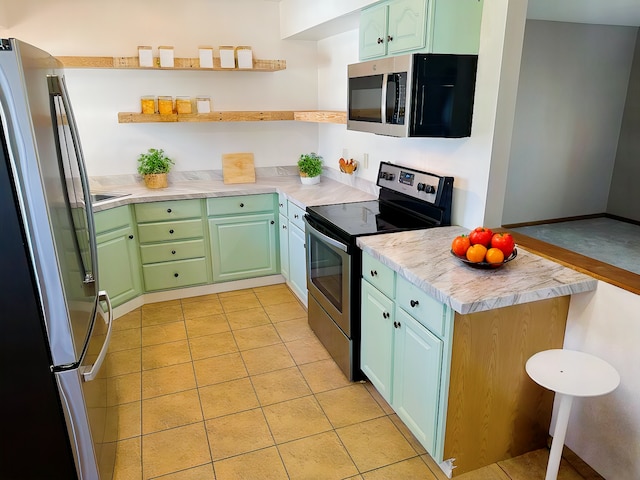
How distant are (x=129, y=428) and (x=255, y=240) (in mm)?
1895

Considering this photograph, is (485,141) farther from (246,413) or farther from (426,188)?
(246,413)

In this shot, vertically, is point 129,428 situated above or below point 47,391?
below

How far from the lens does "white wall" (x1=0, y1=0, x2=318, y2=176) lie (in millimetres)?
3496

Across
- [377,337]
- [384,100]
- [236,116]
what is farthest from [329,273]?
[236,116]

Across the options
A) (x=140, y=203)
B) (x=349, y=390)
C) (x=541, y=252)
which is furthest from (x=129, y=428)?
(x=541, y=252)

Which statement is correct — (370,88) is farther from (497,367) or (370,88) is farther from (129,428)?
(129,428)

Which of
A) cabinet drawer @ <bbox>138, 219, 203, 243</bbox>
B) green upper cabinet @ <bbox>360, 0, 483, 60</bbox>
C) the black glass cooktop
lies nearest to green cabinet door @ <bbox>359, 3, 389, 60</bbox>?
green upper cabinet @ <bbox>360, 0, 483, 60</bbox>

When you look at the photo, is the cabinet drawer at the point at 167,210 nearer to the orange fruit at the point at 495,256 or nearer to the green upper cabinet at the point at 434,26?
the green upper cabinet at the point at 434,26

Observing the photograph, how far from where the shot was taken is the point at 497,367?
1.90 m

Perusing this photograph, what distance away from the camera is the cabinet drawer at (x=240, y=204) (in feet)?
12.1

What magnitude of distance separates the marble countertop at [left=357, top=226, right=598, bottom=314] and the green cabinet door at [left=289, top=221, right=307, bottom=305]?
118 centimetres

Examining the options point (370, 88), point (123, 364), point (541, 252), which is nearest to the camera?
point (541, 252)

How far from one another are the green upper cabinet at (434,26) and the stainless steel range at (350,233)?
2.26 feet

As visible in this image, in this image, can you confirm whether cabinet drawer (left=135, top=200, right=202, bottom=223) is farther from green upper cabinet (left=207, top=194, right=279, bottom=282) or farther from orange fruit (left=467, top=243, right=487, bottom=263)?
orange fruit (left=467, top=243, right=487, bottom=263)
